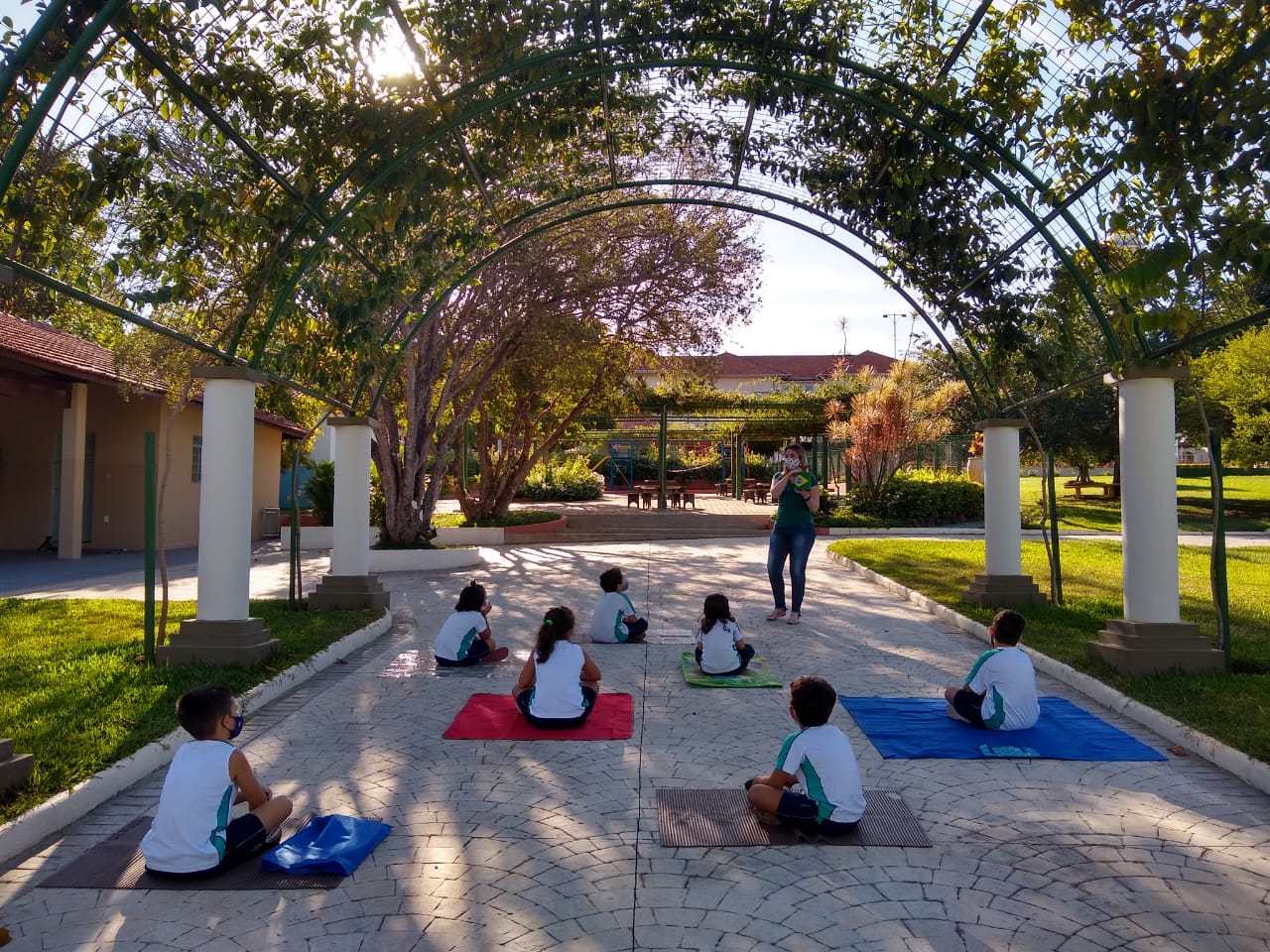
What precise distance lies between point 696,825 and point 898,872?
935 millimetres

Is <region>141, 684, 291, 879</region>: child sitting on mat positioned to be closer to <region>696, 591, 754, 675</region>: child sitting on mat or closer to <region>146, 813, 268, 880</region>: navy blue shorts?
<region>146, 813, 268, 880</region>: navy blue shorts

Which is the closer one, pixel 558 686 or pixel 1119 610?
pixel 558 686

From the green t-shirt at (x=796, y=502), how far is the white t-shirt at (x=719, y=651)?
8.10ft

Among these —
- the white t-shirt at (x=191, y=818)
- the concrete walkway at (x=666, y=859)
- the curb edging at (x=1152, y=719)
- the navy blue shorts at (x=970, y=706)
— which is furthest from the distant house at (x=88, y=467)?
the navy blue shorts at (x=970, y=706)

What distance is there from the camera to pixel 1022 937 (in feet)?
10.5

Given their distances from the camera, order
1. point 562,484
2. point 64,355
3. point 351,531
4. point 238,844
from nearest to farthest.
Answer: point 238,844 → point 351,531 → point 64,355 → point 562,484

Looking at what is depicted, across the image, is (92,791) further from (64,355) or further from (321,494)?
(321,494)

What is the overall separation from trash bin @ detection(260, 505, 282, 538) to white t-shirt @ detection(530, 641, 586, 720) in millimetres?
19890

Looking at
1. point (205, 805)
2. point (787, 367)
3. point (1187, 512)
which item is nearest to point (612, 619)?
point (205, 805)

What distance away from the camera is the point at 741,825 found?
13.8 feet

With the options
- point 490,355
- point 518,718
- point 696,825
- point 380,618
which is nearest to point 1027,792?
point 696,825

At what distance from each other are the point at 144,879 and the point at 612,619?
539 centimetres

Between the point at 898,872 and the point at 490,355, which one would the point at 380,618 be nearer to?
the point at 898,872

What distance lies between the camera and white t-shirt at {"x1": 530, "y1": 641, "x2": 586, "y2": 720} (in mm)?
5785
